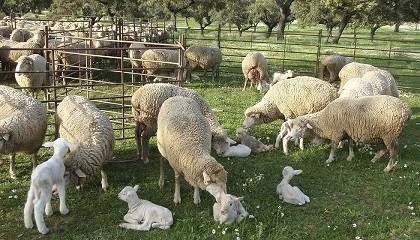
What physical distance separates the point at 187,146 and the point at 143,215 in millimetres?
1133

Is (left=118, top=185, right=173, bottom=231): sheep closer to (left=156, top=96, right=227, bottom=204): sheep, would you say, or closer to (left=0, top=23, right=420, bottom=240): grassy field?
(left=0, top=23, right=420, bottom=240): grassy field

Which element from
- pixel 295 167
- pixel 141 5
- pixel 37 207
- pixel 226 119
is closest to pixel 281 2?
pixel 141 5

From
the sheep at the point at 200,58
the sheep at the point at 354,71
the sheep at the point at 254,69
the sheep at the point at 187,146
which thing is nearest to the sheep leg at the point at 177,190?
the sheep at the point at 187,146

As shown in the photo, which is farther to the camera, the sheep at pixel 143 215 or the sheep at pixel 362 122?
the sheep at pixel 362 122

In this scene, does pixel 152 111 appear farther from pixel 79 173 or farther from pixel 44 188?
pixel 44 188

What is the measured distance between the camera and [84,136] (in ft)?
21.2

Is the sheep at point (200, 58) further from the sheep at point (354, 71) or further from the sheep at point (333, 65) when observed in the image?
the sheep at point (354, 71)

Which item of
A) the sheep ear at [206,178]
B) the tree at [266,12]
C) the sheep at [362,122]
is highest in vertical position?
the tree at [266,12]

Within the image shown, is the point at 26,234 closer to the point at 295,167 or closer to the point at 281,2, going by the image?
the point at 295,167

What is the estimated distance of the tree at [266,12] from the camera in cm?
4972

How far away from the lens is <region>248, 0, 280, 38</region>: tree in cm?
4972

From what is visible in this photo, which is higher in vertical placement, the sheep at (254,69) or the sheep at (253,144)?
the sheep at (254,69)

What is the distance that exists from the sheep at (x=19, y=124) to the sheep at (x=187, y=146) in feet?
6.60

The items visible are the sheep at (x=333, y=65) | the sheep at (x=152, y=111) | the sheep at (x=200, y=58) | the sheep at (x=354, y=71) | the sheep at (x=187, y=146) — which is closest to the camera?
the sheep at (x=187, y=146)
